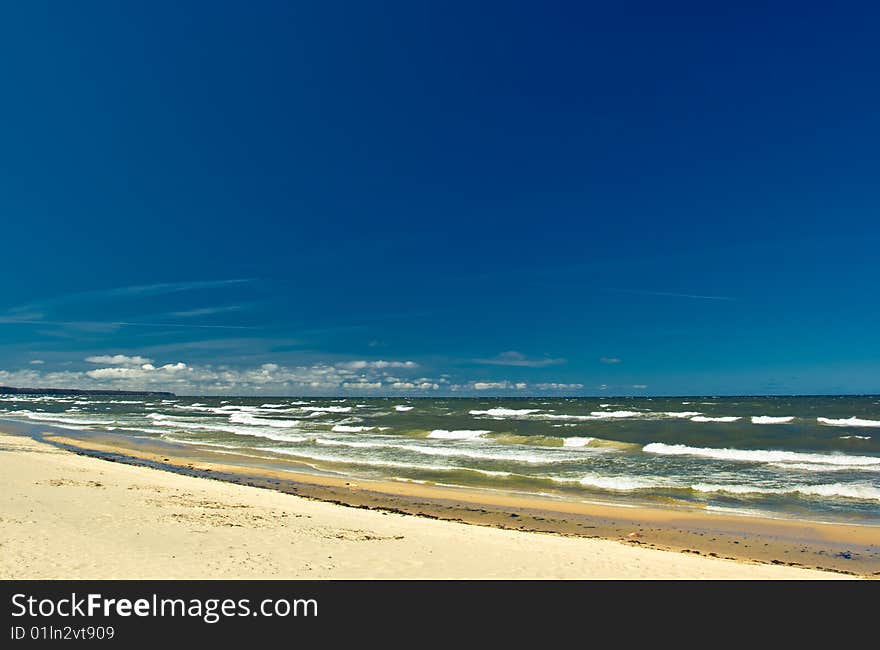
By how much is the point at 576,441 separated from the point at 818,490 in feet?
57.5

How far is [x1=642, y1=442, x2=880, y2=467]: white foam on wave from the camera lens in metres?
25.4

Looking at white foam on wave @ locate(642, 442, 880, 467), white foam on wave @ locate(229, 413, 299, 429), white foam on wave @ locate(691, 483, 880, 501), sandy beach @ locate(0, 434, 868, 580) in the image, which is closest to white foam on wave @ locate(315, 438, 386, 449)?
white foam on wave @ locate(229, 413, 299, 429)

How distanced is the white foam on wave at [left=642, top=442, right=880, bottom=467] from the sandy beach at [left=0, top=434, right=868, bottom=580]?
17.8 meters

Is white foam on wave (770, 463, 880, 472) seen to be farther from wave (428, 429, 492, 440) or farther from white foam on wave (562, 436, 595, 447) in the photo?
wave (428, 429, 492, 440)

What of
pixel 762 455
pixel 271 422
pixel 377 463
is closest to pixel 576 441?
pixel 762 455

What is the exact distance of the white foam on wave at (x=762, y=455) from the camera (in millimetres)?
25402

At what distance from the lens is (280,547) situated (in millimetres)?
10383

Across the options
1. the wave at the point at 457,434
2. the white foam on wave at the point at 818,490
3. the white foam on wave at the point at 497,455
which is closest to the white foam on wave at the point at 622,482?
the white foam on wave at the point at 818,490

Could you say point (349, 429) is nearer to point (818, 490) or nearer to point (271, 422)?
point (271, 422)

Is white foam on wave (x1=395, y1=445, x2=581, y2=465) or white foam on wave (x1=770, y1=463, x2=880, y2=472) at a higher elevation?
white foam on wave (x1=395, y1=445, x2=581, y2=465)

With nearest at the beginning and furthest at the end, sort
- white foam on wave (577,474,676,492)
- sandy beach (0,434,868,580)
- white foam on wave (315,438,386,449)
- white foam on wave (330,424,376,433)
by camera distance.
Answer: sandy beach (0,434,868,580), white foam on wave (577,474,676,492), white foam on wave (315,438,386,449), white foam on wave (330,424,376,433)

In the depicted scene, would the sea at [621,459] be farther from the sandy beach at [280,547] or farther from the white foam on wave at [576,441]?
the sandy beach at [280,547]

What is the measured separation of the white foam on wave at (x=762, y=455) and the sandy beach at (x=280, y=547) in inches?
700
